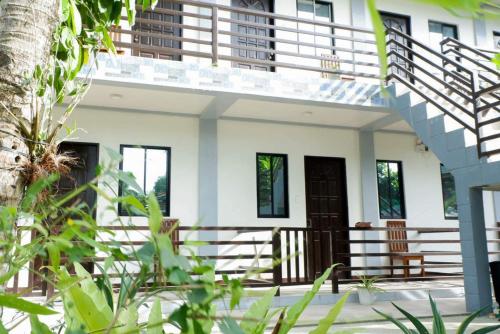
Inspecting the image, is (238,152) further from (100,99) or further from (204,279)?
(204,279)

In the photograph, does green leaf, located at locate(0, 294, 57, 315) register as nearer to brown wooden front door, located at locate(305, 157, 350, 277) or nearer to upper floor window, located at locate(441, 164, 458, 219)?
brown wooden front door, located at locate(305, 157, 350, 277)

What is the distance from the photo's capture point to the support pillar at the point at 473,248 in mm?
5441

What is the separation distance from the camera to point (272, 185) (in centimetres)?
→ 870

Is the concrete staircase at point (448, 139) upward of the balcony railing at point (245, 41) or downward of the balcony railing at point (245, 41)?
downward

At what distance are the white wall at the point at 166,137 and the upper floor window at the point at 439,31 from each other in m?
5.91

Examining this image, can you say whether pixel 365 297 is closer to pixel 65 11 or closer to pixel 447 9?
pixel 65 11

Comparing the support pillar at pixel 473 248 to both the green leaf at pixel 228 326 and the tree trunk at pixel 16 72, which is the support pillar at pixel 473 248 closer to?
the tree trunk at pixel 16 72

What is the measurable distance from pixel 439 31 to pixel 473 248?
660 centimetres

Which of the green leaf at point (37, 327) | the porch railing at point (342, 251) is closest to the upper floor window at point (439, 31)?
the porch railing at point (342, 251)

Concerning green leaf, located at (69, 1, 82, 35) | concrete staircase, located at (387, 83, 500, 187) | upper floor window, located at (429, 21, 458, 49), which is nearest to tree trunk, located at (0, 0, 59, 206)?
green leaf, located at (69, 1, 82, 35)

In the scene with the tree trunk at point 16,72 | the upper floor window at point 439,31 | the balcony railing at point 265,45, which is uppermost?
the upper floor window at point 439,31

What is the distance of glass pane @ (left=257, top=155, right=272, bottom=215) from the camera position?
28.1ft

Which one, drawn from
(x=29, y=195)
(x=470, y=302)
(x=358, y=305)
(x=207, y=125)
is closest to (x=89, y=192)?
(x=207, y=125)

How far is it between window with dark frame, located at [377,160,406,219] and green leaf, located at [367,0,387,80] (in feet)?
30.7
